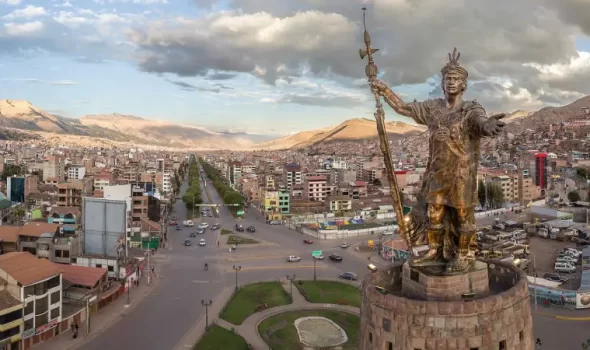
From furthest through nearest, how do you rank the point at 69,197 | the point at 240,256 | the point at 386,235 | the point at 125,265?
the point at 69,197
the point at 386,235
the point at 240,256
the point at 125,265

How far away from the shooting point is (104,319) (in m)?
31.0

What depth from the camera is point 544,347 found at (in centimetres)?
2503

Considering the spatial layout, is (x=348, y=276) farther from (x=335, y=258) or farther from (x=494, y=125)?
(x=494, y=125)

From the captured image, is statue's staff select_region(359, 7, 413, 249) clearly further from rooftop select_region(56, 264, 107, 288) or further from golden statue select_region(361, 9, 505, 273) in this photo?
rooftop select_region(56, 264, 107, 288)

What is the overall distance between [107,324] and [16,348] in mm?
5333

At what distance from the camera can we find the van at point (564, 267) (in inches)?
1570

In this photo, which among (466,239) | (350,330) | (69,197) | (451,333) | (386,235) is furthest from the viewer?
(69,197)

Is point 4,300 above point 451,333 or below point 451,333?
below

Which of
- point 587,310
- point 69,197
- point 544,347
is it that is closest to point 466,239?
point 544,347

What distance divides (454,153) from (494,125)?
0.97 m

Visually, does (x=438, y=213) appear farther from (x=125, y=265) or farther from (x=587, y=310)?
(x=125, y=265)

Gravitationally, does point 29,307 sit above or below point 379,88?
below

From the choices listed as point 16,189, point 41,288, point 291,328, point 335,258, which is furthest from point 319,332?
point 16,189

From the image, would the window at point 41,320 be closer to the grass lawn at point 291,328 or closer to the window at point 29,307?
the window at point 29,307
